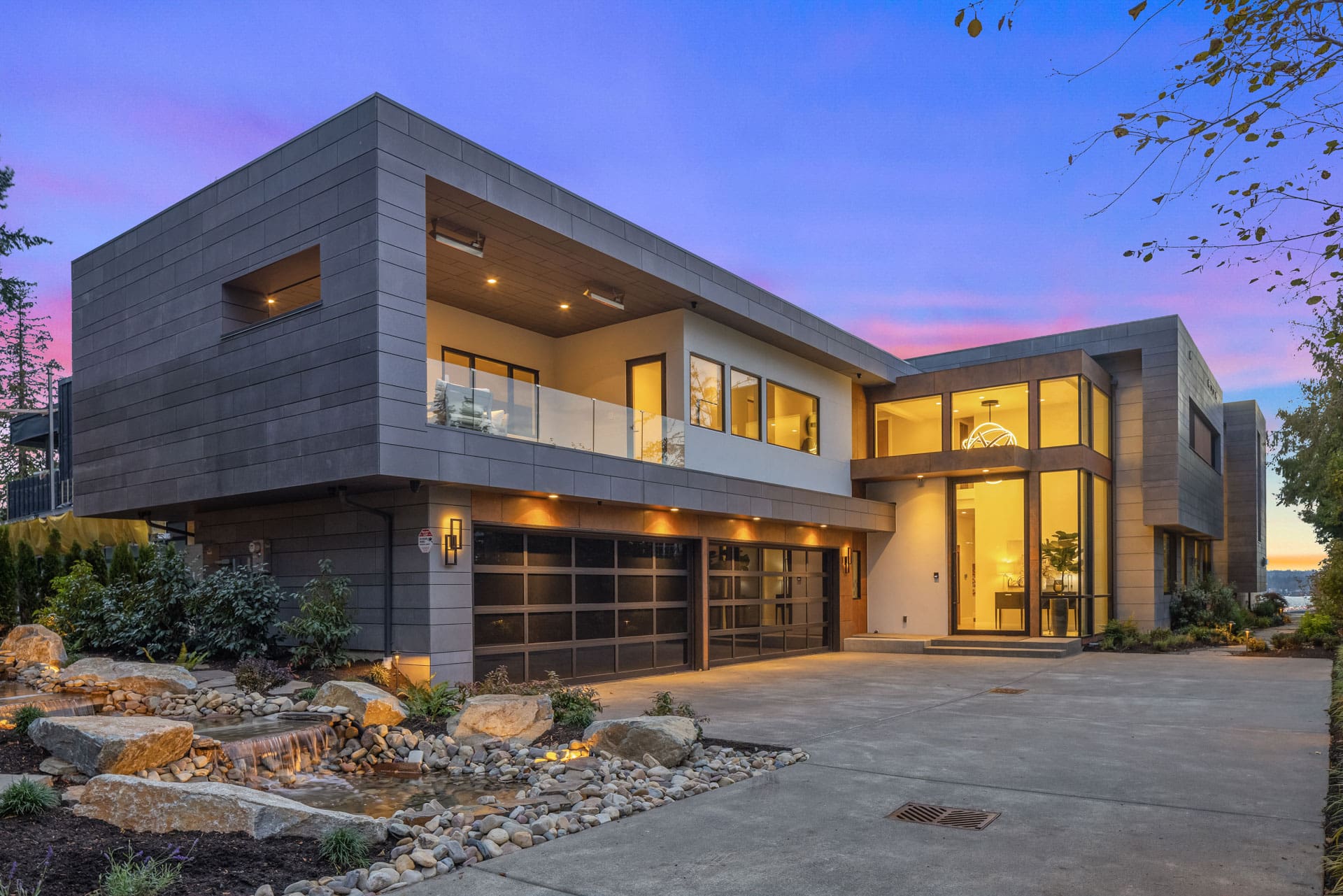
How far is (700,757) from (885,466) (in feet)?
44.8

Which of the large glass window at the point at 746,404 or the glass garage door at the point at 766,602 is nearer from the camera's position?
the glass garage door at the point at 766,602

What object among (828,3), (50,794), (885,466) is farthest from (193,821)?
(885,466)

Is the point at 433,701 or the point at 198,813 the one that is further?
the point at 433,701

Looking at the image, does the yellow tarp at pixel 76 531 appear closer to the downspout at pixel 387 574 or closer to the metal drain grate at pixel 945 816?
the downspout at pixel 387 574

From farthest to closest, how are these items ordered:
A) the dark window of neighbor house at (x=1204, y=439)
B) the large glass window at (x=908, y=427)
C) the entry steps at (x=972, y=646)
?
1. the dark window of neighbor house at (x=1204, y=439)
2. the large glass window at (x=908, y=427)
3. the entry steps at (x=972, y=646)

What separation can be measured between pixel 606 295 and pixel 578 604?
5.13m

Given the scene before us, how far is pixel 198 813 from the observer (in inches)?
216

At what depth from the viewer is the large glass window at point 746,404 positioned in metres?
17.2

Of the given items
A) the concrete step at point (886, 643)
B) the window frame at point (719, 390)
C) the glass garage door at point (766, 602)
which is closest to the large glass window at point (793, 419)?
the window frame at point (719, 390)

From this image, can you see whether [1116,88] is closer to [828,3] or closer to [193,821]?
[828,3]

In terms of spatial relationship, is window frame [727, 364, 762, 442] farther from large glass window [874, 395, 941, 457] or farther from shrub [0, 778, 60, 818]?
shrub [0, 778, 60, 818]

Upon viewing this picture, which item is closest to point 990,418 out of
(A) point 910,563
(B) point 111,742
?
(A) point 910,563

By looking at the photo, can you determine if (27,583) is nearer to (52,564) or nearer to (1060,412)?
(52,564)

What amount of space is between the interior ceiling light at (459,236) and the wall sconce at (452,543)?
3.82 m
